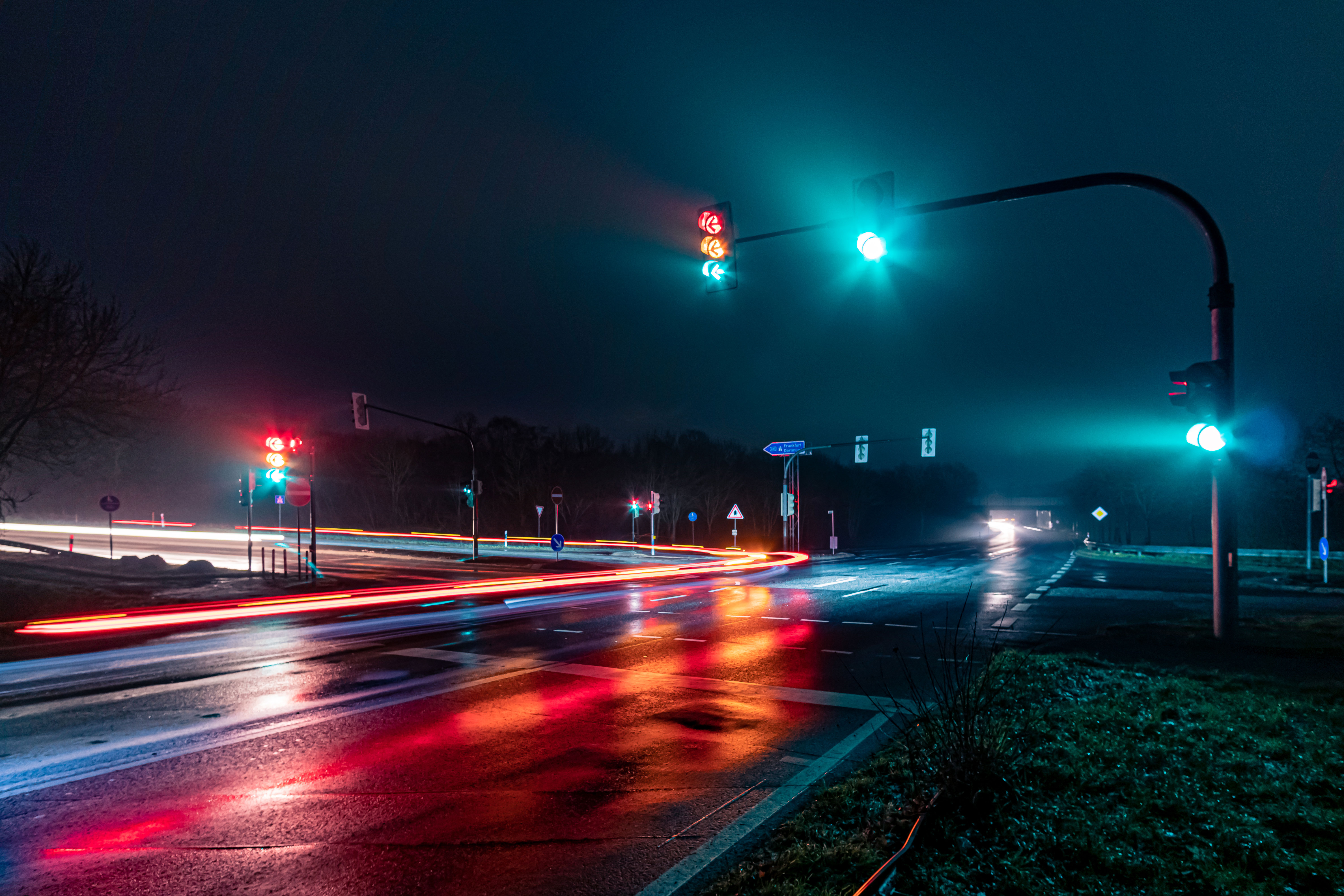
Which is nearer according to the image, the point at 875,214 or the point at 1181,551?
the point at 875,214

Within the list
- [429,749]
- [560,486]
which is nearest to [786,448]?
[429,749]

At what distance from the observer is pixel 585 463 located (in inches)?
3533

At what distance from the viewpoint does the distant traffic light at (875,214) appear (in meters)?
8.07

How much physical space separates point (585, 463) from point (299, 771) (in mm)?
84162

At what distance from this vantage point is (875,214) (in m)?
8.08

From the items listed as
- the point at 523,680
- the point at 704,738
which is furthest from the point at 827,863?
the point at 523,680

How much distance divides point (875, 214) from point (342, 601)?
17.4 meters

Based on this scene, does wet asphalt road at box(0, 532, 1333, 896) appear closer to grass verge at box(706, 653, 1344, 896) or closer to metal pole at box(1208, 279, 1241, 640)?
grass verge at box(706, 653, 1344, 896)

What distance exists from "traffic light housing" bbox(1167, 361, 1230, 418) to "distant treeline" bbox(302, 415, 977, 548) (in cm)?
6127

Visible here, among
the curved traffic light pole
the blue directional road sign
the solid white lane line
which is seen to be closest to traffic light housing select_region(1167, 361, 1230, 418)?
the curved traffic light pole

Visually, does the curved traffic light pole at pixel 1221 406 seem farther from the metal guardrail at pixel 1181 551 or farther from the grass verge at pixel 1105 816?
the metal guardrail at pixel 1181 551

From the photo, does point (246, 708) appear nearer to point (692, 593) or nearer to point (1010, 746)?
point (1010, 746)

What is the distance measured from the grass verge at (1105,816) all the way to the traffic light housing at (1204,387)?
4436 mm

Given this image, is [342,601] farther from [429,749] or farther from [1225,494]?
[1225,494]
